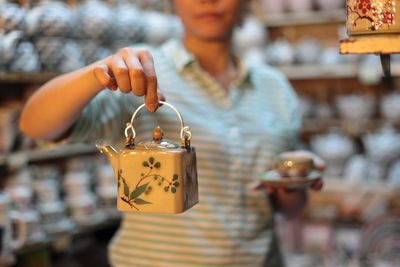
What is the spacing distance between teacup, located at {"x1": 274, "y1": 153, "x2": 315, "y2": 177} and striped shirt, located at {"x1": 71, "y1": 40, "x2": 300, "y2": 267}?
13 cm

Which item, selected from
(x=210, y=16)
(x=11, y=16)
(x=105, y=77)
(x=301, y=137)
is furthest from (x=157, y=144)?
(x=301, y=137)

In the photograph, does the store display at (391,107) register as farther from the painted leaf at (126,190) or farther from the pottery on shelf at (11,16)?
the painted leaf at (126,190)

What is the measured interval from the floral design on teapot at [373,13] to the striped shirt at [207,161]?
1.82ft

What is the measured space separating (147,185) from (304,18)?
91.5 inches

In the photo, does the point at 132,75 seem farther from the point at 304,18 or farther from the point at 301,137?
the point at 301,137

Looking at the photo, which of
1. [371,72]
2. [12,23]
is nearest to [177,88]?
[12,23]

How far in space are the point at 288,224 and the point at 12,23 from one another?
1.59 m

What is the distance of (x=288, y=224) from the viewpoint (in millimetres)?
2918

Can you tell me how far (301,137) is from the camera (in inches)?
128

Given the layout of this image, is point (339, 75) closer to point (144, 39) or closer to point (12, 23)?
point (144, 39)

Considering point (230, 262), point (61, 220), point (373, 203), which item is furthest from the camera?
point (373, 203)

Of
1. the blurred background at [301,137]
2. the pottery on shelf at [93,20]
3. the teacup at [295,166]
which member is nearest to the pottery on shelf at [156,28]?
the blurred background at [301,137]

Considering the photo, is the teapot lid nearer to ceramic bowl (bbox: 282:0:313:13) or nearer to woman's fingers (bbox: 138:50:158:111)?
woman's fingers (bbox: 138:50:158:111)

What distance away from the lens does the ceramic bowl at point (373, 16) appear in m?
0.84
